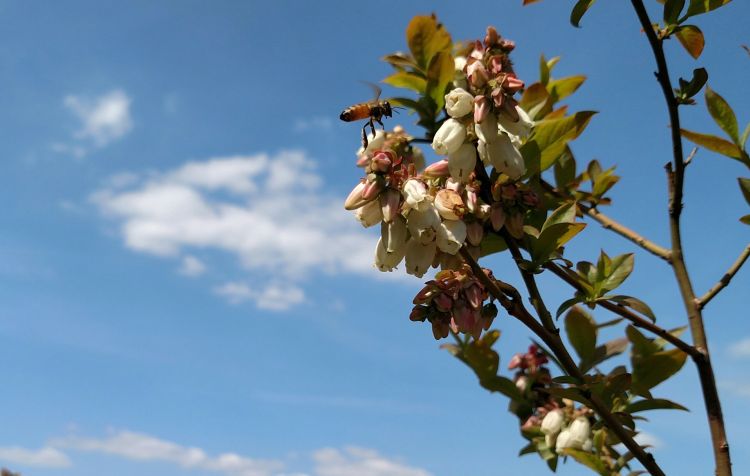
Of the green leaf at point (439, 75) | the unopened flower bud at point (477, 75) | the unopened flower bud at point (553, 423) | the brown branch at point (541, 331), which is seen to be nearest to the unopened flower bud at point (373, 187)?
the brown branch at point (541, 331)

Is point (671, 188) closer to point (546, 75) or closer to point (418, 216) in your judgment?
point (546, 75)

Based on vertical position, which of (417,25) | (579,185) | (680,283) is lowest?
(680,283)

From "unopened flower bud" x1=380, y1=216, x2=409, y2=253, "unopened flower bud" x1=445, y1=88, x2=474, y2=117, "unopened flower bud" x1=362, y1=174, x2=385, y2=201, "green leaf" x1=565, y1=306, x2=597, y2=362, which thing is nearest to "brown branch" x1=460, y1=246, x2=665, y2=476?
"unopened flower bud" x1=380, y1=216, x2=409, y2=253

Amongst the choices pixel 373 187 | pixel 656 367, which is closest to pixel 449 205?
pixel 373 187

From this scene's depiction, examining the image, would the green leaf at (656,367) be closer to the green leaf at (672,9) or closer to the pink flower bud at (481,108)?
the pink flower bud at (481,108)

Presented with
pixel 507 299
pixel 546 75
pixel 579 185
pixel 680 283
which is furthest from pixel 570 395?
pixel 546 75

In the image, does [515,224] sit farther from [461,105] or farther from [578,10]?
[578,10]

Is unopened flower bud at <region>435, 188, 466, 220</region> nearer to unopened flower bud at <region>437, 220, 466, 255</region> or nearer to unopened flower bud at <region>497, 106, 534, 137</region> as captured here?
unopened flower bud at <region>437, 220, 466, 255</region>
